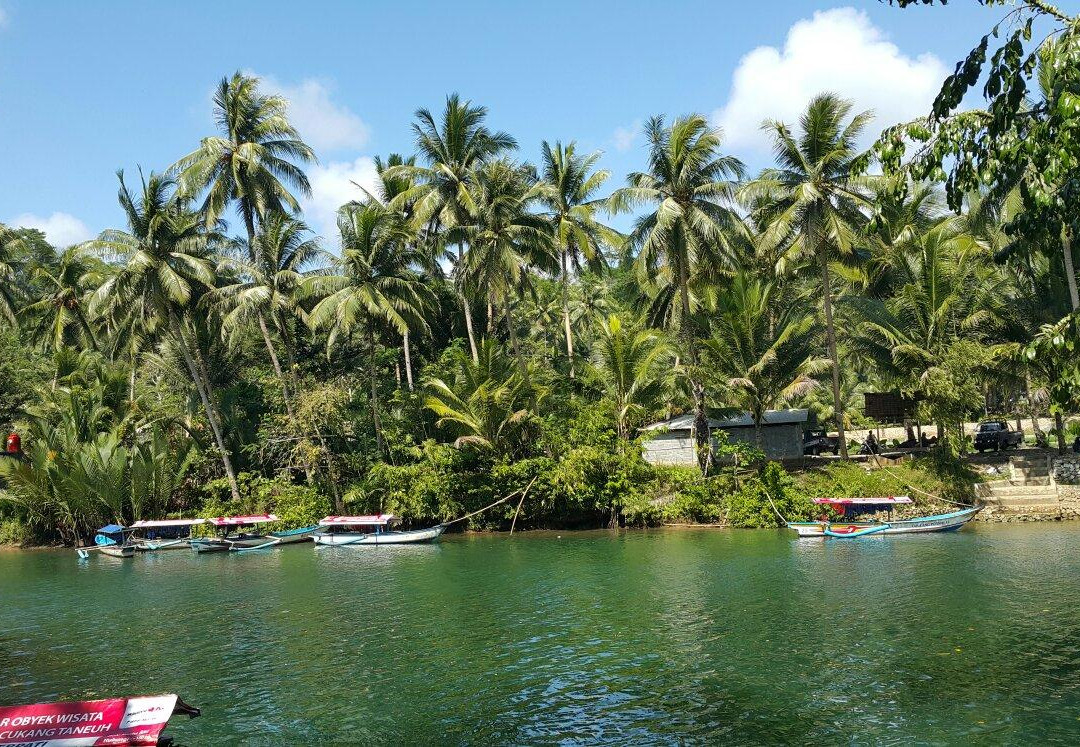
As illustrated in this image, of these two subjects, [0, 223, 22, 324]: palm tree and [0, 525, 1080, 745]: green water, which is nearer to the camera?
[0, 525, 1080, 745]: green water

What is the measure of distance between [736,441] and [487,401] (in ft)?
38.5

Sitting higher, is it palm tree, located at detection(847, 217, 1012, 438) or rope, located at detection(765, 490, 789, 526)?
palm tree, located at detection(847, 217, 1012, 438)

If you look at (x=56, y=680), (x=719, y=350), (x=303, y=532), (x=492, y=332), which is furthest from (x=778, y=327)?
(x=56, y=680)

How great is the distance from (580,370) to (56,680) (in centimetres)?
3050

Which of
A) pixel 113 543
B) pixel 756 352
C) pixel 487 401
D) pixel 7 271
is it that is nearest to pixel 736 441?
pixel 756 352

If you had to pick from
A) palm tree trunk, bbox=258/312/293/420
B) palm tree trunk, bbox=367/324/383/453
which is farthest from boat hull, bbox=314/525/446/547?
palm tree trunk, bbox=258/312/293/420

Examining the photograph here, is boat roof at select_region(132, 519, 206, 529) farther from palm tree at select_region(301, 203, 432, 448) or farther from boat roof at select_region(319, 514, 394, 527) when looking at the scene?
palm tree at select_region(301, 203, 432, 448)

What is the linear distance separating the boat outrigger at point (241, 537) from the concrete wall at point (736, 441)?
52.4 ft

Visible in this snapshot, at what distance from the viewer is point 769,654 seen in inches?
639

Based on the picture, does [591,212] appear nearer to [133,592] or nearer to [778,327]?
[778,327]

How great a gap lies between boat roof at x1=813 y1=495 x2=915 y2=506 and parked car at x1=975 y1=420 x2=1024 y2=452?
1116 centimetres

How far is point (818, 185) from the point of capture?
3453cm

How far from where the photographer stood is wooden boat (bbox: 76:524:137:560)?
34750 mm

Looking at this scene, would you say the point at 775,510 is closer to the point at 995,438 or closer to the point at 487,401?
the point at 487,401
